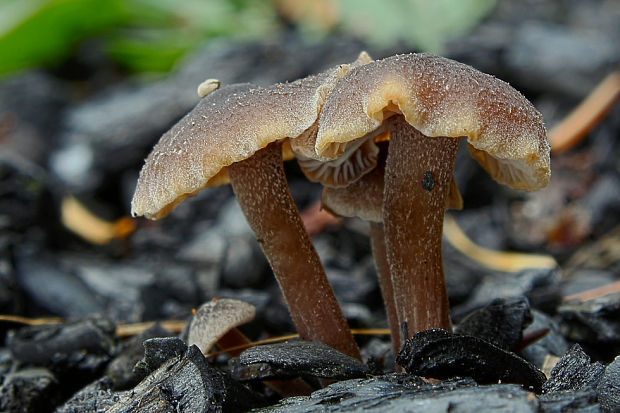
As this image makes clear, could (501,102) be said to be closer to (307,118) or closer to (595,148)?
(307,118)

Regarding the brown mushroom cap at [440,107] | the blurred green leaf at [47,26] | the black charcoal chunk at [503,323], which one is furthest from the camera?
the blurred green leaf at [47,26]

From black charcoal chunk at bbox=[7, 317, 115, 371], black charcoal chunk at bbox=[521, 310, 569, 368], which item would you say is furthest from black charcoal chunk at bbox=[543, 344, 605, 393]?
black charcoal chunk at bbox=[7, 317, 115, 371]

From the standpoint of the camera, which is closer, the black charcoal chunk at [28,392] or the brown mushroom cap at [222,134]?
the brown mushroom cap at [222,134]

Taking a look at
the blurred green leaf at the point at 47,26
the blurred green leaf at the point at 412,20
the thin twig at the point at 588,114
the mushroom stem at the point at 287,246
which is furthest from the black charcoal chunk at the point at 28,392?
the blurred green leaf at the point at 47,26

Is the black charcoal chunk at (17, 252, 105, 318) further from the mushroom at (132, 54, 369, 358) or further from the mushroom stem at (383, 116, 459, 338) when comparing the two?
the mushroom stem at (383, 116, 459, 338)

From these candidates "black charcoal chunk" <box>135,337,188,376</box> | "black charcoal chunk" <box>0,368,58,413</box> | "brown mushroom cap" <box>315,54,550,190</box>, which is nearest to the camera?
"brown mushroom cap" <box>315,54,550,190</box>

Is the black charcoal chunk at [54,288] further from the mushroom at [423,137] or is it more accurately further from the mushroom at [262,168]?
the mushroom at [423,137]

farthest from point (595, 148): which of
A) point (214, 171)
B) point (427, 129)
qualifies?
point (214, 171)
